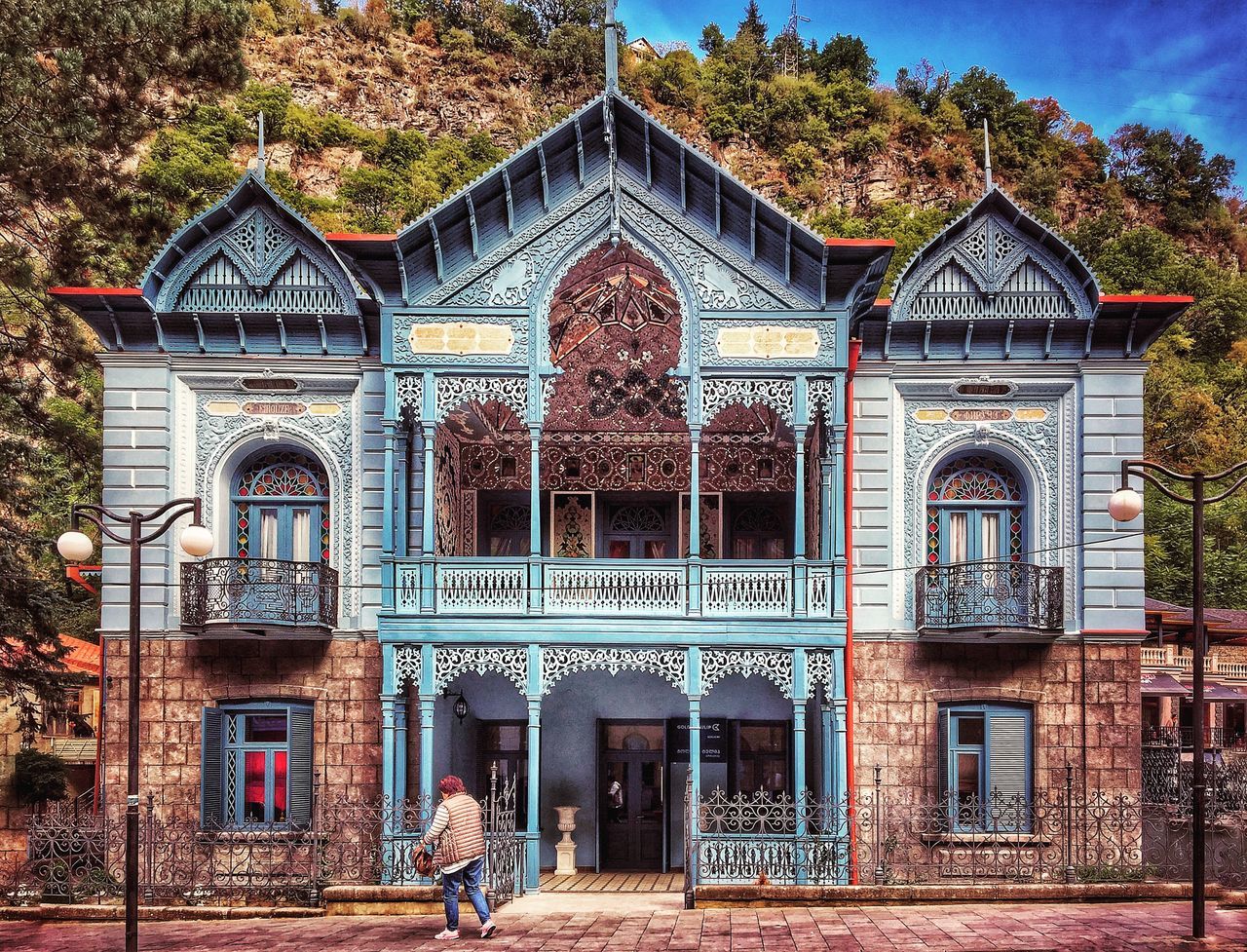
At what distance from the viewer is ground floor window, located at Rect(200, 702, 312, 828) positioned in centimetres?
1923

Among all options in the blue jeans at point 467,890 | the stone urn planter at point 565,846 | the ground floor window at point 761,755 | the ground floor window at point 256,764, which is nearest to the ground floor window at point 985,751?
the ground floor window at point 761,755

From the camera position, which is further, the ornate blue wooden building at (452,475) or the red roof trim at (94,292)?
the red roof trim at (94,292)

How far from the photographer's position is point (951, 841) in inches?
714

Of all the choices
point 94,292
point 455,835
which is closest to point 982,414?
point 455,835

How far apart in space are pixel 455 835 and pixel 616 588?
19.6ft

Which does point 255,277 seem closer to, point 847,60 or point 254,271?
point 254,271

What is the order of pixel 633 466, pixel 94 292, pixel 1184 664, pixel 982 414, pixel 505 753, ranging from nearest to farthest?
pixel 94 292 → pixel 982 414 → pixel 505 753 → pixel 633 466 → pixel 1184 664

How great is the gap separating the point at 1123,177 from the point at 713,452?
232 ft

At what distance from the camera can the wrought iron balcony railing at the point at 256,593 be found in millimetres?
18781

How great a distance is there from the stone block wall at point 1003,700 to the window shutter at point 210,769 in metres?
10.1

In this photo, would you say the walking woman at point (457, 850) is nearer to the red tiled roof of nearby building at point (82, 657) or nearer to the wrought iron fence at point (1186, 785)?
the wrought iron fence at point (1186, 785)

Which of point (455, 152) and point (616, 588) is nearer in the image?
point (616, 588)

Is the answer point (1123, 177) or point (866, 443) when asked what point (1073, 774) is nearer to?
point (866, 443)

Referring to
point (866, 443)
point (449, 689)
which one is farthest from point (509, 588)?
point (866, 443)
